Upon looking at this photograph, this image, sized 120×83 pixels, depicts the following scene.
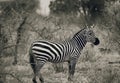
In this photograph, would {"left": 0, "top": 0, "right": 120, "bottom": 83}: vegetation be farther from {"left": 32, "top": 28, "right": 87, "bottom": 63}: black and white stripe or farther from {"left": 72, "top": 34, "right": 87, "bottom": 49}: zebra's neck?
{"left": 72, "top": 34, "right": 87, "bottom": 49}: zebra's neck

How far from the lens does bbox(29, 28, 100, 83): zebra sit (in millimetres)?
11758

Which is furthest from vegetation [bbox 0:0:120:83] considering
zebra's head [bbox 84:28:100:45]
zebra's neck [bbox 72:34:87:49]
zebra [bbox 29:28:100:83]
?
zebra's head [bbox 84:28:100:45]

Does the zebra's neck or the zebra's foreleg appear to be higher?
the zebra's neck

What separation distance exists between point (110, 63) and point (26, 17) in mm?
3085

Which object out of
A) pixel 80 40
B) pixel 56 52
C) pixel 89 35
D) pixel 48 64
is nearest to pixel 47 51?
pixel 56 52

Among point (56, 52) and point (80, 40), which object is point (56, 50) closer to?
point (56, 52)

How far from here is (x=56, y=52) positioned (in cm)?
1218

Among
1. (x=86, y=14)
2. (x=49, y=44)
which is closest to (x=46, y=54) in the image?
(x=49, y=44)

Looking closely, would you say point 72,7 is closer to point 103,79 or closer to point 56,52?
point 56,52

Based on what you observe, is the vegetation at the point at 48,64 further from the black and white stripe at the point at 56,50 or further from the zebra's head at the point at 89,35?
the zebra's head at the point at 89,35

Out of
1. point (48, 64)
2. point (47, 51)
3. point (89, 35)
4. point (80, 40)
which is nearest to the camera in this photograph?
point (47, 51)

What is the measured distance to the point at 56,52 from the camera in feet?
40.0

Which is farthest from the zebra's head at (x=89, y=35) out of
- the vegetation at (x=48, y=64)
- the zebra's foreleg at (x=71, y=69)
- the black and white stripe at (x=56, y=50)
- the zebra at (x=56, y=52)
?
the zebra's foreleg at (x=71, y=69)

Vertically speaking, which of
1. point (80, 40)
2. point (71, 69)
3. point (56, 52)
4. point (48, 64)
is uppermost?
point (80, 40)
